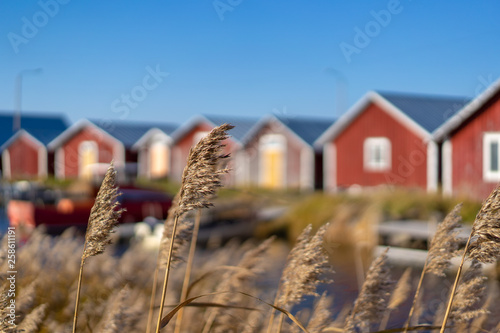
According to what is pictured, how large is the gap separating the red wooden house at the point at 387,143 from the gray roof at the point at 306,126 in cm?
586

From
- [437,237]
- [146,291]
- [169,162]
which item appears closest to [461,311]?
[437,237]

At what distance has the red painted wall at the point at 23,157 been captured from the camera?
49062 millimetres

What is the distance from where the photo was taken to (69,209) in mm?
18438

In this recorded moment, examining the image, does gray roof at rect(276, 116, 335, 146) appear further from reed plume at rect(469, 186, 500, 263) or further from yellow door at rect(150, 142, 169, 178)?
reed plume at rect(469, 186, 500, 263)

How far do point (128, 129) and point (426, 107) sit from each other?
2634 cm

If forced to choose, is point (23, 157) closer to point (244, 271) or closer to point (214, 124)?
point (214, 124)

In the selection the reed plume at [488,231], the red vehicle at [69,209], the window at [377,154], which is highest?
the reed plume at [488,231]

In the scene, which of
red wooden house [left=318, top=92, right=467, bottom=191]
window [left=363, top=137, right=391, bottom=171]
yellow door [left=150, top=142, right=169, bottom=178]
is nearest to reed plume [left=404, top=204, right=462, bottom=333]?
red wooden house [left=318, top=92, right=467, bottom=191]

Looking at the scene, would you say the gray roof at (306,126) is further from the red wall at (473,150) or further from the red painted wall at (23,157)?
the red painted wall at (23,157)

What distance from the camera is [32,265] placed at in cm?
632

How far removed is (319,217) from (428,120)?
11.3m

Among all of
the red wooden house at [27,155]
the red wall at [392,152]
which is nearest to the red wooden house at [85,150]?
the red wooden house at [27,155]

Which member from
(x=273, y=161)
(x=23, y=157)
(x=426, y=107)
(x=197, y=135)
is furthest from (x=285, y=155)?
(x=23, y=157)

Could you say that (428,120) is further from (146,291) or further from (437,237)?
(437,237)
